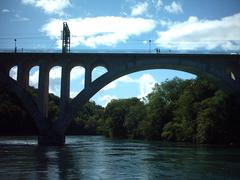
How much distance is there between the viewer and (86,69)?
5581 centimetres

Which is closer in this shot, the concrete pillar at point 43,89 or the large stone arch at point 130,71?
the large stone arch at point 130,71

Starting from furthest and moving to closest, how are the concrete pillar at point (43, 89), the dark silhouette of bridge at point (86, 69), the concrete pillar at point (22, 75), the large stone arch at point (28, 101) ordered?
1. the concrete pillar at point (22, 75)
2. the concrete pillar at point (43, 89)
3. the dark silhouette of bridge at point (86, 69)
4. the large stone arch at point (28, 101)

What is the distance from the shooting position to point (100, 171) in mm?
25172

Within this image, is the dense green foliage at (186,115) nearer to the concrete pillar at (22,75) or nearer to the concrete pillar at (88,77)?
the concrete pillar at (88,77)

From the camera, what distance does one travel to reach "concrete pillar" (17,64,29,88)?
55500mm

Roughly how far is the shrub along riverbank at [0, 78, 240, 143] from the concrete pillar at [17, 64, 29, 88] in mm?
10233

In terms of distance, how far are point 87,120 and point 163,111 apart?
73.8 metres

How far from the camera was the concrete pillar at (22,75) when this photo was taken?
5550 cm

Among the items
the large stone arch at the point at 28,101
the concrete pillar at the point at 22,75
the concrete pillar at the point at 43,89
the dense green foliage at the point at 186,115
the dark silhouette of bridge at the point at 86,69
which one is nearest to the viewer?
the large stone arch at the point at 28,101

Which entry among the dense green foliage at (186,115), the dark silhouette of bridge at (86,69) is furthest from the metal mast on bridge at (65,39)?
the dense green foliage at (186,115)

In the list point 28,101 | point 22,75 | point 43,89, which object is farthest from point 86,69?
point 28,101

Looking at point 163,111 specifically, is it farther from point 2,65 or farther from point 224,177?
point 224,177

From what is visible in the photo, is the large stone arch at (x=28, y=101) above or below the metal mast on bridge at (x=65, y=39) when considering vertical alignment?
below

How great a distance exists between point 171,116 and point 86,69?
30.6m
